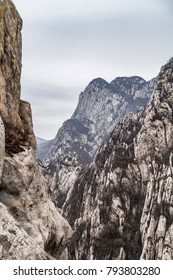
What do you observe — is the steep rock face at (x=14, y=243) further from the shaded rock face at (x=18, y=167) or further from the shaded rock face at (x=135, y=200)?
the shaded rock face at (x=135, y=200)

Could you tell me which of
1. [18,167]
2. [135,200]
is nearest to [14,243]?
[18,167]

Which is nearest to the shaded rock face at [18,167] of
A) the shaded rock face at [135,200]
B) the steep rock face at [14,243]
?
the steep rock face at [14,243]

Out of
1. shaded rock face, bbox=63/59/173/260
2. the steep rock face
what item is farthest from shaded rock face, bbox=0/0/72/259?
shaded rock face, bbox=63/59/173/260

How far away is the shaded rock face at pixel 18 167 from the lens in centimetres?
2209

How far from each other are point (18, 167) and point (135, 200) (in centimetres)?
13848

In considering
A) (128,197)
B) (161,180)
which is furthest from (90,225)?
(161,180)

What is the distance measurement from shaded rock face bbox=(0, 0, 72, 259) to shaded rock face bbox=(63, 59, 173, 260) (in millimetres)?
101764

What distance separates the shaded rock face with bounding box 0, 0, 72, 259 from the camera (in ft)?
72.5

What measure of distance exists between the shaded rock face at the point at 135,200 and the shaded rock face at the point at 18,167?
102 metres

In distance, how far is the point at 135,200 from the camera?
15700 centimetres

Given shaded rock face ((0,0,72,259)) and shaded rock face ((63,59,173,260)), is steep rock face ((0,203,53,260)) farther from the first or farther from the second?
shaded rock face ((63,59,173,260))

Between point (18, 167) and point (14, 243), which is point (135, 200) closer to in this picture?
point (18, 167)
